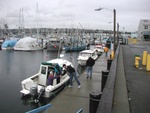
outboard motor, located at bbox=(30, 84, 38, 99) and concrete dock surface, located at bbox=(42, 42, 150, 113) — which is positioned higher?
concrete dock surface, located at bbox=(42, 42, 150, 113)

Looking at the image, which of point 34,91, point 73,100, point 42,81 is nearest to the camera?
A: point 73,100

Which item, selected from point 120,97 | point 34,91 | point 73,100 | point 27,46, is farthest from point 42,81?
point 27,46

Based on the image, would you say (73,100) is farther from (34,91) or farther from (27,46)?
(27,46)

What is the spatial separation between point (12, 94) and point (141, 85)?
11232 mm

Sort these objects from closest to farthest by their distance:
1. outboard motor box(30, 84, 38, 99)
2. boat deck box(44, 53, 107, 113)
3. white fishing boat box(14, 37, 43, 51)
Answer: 1. boat deck box(44, 53, 107, 113)
2. outboard motor box(30, 84, 38, 99)
3. white fishing boat box(14, 37, 43, 51)

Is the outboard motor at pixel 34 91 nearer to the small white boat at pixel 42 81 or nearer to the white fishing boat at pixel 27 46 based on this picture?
the small white boat at pixel 42 81

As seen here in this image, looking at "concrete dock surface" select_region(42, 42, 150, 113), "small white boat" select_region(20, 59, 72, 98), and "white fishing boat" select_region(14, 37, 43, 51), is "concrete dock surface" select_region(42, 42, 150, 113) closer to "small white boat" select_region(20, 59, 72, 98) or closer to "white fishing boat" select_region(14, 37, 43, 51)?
"small white boat" select_region(20, 59, 72, 98)

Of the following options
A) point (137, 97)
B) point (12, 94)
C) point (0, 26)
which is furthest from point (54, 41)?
point (0, 26)

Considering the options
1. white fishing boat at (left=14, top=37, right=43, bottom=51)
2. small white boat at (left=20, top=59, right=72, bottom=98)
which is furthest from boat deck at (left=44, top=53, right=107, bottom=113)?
white fishing boat at (left=14, top=37, right=43, bottom=51)

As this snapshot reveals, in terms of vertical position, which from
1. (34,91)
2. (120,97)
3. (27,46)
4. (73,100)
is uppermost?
(120,97)

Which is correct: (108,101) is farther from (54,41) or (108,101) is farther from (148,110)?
(54,41)

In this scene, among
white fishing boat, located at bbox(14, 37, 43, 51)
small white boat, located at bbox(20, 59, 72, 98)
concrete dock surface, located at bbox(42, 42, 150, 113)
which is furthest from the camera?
white fishing boat, located at bbox(14, 37, 43, 51)

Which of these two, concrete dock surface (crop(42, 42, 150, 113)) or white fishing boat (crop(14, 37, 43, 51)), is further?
white fishing boat (crop(14, 37, 43, 51))

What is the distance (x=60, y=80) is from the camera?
1389 cm
